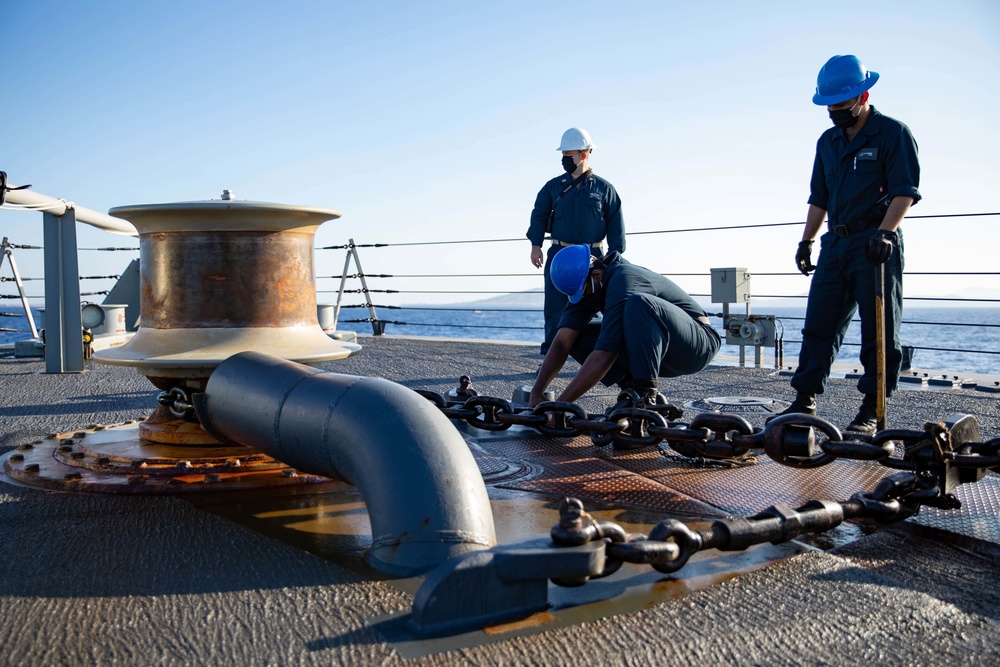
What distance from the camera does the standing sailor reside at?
601cm

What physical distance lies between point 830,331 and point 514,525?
6.76 feet

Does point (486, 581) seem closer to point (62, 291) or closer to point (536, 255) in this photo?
point (536, 255)

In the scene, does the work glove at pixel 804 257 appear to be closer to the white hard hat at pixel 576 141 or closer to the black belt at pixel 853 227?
the black belt at pixel 853 227

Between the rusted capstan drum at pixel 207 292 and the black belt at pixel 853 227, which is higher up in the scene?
the black belt at pixel 853 227

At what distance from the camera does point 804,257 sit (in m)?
3.88

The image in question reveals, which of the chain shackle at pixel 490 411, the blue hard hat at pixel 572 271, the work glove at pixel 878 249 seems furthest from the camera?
the blue hard hat at pixel 572 271

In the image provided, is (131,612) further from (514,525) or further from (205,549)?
(514,525)

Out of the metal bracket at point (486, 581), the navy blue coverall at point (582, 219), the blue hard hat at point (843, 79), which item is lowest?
the metal bracket at point (486, 581)

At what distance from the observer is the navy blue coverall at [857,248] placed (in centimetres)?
345

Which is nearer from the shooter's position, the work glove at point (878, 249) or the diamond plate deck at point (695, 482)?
the diamond plate deck at point (695, 482)

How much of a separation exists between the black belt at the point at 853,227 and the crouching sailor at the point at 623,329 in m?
0.75

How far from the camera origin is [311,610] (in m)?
1.63

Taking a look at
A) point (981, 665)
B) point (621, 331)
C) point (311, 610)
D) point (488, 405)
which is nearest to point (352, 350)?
point (488, 405)

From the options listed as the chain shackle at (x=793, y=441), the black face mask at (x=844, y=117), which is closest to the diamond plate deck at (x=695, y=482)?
the chain shackle at (x=793, y=441)
